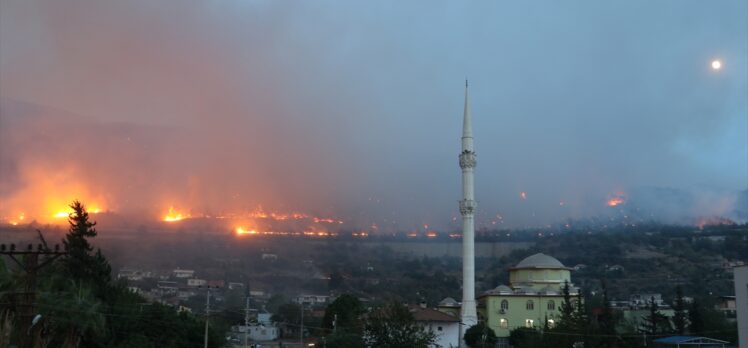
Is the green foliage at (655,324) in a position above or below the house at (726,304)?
below

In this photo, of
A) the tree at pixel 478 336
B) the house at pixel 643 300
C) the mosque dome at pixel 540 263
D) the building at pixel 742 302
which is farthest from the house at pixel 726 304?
the building at pixel 742 302

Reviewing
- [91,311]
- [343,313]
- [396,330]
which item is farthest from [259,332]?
[91,311]

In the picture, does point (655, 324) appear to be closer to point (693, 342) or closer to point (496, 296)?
A: point (693, 342)

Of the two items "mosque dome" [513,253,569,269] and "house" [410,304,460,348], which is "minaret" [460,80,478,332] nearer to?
"house" [410,304,460,348]

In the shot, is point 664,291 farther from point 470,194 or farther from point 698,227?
point 698,227

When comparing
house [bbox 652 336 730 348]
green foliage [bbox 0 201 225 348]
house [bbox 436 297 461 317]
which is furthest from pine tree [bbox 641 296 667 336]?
green foliage [bbox 0 201 225 348]

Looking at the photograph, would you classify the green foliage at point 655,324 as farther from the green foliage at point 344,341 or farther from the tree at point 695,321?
the green foliage at point 344,341
